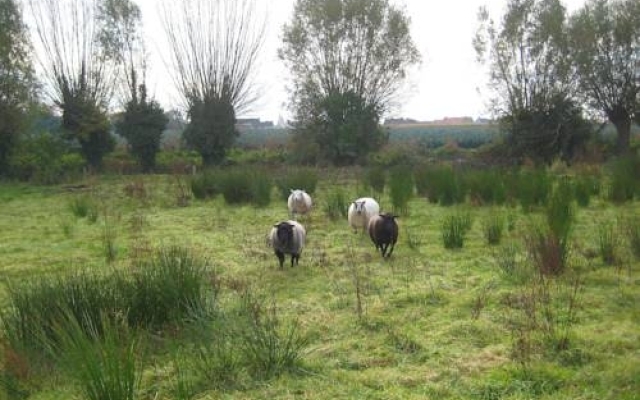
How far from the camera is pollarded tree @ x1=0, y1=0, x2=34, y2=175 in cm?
2048

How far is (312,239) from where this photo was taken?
8.81m

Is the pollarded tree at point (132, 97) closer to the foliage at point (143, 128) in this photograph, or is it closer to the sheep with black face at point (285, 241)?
Answer: the foliage at point (143, 128)

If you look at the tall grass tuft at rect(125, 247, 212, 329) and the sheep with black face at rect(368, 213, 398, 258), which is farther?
the sheep with black face at rect(368, 213, 398, 258)

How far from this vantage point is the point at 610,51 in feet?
74.6

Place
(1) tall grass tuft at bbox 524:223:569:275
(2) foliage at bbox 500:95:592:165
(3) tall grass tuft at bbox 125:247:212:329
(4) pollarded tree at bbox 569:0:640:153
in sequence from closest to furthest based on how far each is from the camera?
(3) tall grass tuft at bbox 125:247:212:329 < (1) tall grass tuft at bbox 524:223:569:275 < (4) pollarded tree at bbox 569:0:640:153 < (2) foliage at bbox 500:95:592:165

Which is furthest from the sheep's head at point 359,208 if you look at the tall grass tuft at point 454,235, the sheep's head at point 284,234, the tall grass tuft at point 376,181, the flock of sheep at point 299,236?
the tall grass tuft at point 376,181


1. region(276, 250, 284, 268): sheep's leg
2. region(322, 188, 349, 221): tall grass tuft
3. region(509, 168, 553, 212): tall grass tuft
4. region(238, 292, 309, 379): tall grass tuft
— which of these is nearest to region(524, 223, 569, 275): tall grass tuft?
region(276, 250, 284, 268): sheep's leg

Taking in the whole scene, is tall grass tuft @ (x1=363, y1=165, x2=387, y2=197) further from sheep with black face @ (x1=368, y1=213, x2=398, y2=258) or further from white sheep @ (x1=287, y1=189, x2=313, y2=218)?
sheep with black face @ (x1=368, y1=213, x2=398, y2=258)

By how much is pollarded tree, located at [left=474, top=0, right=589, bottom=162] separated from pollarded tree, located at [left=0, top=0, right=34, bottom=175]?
17554 mm

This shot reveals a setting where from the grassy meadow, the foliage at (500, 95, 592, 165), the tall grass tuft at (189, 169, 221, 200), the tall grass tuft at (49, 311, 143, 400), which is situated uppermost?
the foliage at (500, 95, 592, 165)

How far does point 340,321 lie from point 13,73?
20044 mm

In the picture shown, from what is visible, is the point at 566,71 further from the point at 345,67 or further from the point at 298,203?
the point at 298,203

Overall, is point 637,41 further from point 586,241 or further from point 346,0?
point 586,241

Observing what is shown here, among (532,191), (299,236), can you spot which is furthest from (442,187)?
(299,236)
